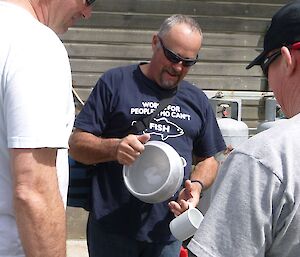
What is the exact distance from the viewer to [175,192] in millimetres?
2820

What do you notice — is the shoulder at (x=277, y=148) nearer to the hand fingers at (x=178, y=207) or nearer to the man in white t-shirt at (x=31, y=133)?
the man in white t-shirt at (x=31, y=133)

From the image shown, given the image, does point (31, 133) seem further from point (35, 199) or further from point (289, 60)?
point (289, 60)

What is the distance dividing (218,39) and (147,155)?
4284mm

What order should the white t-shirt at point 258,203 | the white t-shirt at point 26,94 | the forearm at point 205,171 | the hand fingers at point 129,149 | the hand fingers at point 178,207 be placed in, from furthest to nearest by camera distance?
1. the forearm at point 205,171
2. the hand fingers at point 178,207
3. the hand fingers at point 129,149
4. the white t-shirt at point 26,94
5. the white t-shirt at point 258,203

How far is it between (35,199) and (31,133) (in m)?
0.18

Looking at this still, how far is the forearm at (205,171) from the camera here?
123 inches

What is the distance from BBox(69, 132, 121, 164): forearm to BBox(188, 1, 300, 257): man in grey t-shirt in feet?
4.70

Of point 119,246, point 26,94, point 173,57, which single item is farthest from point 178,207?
point 26,94

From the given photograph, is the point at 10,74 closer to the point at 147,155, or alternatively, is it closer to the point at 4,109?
the point at 4,109

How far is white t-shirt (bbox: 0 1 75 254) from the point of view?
1594 millimetres

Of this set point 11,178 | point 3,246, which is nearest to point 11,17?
point 11,178

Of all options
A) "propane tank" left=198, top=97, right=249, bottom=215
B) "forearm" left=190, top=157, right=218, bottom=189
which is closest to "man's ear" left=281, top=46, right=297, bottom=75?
"forearm" left=190, top=157, right=218, bottom=189

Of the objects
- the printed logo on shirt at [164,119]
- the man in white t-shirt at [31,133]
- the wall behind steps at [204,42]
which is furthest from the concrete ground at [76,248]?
the man in white t-shirt at [31,133]

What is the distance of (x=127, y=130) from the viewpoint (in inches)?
114
